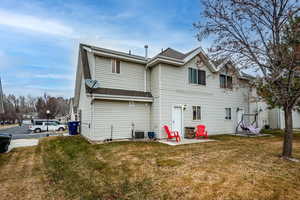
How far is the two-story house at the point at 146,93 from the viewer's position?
380 inches

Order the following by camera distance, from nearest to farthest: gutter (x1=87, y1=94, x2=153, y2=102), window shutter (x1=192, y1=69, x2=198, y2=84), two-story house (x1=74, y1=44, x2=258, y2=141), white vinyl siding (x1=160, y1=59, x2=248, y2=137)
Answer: gutter (x1=87, y1=94, x2=153, y2=102) < two-story house (x1=74, y1=44, x2=258, y2=141) < white vinyl siding (x1=160, y1=59, x2=248, y2=137) < window shutter (x1=192, y1=69, x2=198, y2=84)

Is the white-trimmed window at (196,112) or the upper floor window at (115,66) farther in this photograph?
the white-trimmed window at (196,112)

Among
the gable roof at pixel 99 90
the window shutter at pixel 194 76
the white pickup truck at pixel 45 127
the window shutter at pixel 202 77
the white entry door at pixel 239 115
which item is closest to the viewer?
the gable roof at pixel 99 90

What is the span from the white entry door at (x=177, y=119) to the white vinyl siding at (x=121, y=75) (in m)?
2.87

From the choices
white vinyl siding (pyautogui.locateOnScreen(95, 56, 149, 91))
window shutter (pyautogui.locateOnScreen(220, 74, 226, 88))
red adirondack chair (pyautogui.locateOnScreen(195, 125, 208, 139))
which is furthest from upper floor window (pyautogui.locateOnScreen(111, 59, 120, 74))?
window shutter (pyautogui.locateOnScreen(220, 74, 226, 88))

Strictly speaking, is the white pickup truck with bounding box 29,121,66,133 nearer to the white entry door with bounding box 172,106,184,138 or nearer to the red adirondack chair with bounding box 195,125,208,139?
the white entry door with bounding box 172,106,184,138

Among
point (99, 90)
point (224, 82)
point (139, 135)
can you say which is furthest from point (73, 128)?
point (224, 82)

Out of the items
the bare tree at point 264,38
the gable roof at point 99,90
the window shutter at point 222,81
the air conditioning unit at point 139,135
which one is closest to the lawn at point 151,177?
Result: the bare tree at point 264,38

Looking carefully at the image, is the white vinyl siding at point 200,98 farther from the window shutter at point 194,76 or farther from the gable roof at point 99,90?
the gable roof at point 99,90

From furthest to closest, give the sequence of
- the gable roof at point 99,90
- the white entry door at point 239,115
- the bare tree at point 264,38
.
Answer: the white entry door at point 239,115, the gable roof at point 99,90, the bare tree at point 264,38

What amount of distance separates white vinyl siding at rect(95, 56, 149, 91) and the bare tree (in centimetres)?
524

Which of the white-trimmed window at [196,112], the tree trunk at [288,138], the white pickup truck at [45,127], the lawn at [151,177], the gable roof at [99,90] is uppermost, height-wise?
the gable roof at [99,90]

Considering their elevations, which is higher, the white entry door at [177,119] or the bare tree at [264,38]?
the bare tree at [264,38]

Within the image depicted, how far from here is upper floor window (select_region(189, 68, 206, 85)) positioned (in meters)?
11.9
